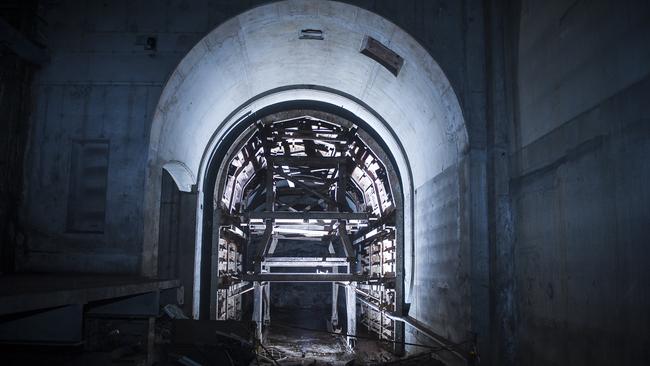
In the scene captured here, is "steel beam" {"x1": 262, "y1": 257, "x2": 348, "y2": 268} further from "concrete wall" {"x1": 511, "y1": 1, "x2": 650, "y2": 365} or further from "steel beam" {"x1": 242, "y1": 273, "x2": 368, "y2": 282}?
"concrete wall" {"x1": 511, "y1": 1, "x2": 650, "y2": 365}

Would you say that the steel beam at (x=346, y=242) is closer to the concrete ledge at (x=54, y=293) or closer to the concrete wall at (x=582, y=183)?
the concrete wall at (x=582, y=183)

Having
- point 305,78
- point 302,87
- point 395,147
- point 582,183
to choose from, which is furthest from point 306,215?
point 582,183

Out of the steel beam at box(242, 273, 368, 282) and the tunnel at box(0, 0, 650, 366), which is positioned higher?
the tunnel at box(0, 0, 650, 366)

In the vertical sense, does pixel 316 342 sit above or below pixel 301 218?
below

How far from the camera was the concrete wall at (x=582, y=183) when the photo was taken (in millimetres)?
3895

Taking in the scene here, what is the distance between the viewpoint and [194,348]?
7.05 m

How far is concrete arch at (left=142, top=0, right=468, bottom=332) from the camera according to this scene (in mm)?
7125

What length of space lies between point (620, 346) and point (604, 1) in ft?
8.96

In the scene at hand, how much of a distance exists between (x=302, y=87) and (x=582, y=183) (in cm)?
697

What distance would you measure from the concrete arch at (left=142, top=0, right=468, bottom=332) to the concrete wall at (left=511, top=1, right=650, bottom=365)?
4.37 ft

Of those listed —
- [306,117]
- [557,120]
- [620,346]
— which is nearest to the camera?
[620,346]

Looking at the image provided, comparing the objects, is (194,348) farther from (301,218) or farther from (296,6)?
(301,218)

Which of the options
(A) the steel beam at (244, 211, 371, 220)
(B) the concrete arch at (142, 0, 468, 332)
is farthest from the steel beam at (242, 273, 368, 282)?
(B) the concrete arch at (142, 0, 468, 332)

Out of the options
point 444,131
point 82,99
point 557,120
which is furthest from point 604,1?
point 82,99
